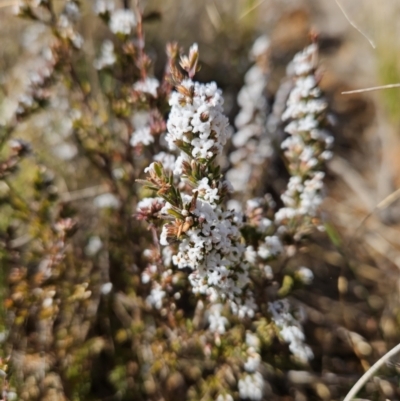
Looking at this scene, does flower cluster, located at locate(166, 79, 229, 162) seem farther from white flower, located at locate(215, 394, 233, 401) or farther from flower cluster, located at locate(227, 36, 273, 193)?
flower cluster, located at locate(227, 36, 273, 193)

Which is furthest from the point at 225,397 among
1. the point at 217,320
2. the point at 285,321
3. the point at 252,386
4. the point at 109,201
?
the point at 109,201

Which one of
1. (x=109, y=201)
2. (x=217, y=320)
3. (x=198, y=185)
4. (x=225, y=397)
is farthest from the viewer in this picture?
(x=109, y=201)

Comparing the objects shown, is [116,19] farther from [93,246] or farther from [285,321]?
[285,321]

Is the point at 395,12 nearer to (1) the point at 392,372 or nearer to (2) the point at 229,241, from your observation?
(1) the point at 392,372

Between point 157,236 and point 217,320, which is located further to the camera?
point 217,320

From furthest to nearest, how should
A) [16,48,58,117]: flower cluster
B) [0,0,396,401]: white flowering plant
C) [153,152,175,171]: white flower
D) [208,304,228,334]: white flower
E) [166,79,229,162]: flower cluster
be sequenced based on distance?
[16,48,58,117]: flower cluster → [208,304,228,334]: white flower → [153,152,175,171]: white flower → [0,0,396,401]: white flowering plant → [166,79,229,162]: flower cluster

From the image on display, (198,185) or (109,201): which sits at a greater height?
(109,201)

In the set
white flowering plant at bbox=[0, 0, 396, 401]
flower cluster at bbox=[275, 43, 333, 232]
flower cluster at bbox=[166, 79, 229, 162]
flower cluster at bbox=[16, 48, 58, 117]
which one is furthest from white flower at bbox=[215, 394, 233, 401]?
flower cluster at bbox=[16, 48, 58, 117]

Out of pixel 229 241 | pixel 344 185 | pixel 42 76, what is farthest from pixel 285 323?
pixel 344 185
